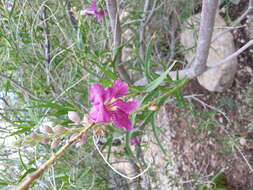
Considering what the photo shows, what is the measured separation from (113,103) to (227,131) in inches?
58.0

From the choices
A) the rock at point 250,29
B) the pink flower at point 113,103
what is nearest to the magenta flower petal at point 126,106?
the pink flower at point 113,103

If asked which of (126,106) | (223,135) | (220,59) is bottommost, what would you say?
(223,135)

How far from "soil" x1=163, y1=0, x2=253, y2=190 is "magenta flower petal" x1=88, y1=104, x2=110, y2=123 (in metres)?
1.16

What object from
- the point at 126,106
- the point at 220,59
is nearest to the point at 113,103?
the point at 126,106

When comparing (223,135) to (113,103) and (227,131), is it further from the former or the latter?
(113,103)

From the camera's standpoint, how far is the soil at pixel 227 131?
180 cm

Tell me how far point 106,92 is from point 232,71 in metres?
1.49

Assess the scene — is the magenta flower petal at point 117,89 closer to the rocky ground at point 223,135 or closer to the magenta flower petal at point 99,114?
the magenta flower petal at point 99,114

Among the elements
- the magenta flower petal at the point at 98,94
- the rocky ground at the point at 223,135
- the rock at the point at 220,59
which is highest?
the magenta flower petal at the point at 98,94

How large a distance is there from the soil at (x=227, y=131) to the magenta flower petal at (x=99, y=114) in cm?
116

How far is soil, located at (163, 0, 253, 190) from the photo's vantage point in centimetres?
180

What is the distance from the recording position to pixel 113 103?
0.62 m

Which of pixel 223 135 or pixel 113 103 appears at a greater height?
pixel 113 103

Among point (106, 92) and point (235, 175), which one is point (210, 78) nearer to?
point (235, 175)
